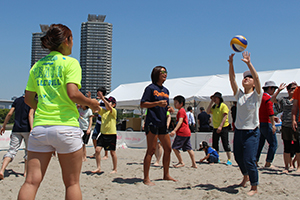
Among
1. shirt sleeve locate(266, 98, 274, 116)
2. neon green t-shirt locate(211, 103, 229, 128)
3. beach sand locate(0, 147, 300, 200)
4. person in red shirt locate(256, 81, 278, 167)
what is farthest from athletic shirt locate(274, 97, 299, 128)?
neon green t-shirt locate(211, 103, 229, 128)

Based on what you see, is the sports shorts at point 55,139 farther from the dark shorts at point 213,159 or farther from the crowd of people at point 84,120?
the dark shorts at point 213,159

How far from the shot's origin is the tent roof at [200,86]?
12.6 m

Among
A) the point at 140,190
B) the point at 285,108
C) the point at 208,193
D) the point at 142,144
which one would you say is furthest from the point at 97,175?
the point at 142,144

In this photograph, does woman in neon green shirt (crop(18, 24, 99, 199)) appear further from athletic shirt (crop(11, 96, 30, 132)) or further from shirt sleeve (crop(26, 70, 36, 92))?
athletic shirt (crop(11, 96, 30, 132))

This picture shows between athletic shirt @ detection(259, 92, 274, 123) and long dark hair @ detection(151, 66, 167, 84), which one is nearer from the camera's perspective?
long dark hair @ detection(151, 66, 167, 84)

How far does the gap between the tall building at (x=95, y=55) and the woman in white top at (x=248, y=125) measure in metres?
61.7

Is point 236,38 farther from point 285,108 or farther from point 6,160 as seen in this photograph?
point 6,160

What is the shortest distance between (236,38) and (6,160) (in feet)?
15.1

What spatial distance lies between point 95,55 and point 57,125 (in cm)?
6821

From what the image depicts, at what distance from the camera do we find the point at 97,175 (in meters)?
5.40

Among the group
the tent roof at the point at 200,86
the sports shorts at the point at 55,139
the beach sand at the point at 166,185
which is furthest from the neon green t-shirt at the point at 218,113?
the sports shorts at the point at 55,139

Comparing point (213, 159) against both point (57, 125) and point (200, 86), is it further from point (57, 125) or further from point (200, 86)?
point (200, 86)

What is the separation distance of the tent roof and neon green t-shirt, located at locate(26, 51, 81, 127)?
34.6 feet

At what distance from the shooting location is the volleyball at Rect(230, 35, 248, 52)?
4273 mm
